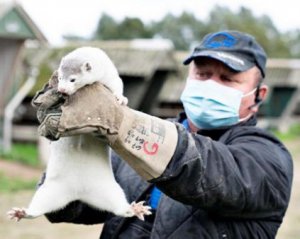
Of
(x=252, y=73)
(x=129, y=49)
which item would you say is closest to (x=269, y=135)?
(x=252, y=73)

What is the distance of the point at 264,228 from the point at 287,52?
5780cm

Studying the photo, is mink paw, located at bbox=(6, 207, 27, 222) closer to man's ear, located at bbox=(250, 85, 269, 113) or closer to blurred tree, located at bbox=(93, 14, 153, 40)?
man's ear, located at bbox=(250, 85, 269, 113)

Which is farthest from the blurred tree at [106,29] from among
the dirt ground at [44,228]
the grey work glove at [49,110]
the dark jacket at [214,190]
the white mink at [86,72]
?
the grey work glove at [49,110]

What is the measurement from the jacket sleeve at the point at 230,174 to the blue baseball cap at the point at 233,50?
0.37m

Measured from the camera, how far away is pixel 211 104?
3.25 meters

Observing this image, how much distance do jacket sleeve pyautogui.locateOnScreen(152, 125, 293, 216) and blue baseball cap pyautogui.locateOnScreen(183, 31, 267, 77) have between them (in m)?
0.37

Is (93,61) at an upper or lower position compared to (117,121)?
upper

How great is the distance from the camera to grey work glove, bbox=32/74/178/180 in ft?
7.29

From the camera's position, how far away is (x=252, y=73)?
327 cm

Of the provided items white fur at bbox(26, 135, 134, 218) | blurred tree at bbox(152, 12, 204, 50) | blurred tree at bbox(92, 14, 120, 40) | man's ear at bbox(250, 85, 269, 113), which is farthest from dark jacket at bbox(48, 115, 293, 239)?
blurred tree at bbox(152, 12, 204, 50)

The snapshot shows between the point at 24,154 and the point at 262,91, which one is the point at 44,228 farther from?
the point at 24,154

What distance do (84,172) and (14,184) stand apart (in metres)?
9.86

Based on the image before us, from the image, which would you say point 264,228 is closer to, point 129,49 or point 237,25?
point 129,49

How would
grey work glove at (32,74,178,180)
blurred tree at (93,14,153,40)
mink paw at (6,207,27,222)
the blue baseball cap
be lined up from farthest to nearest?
blurred tree at (93,14,153,40)
the blue baseball cap
mink paw at (6,207,27,222)
grey work glove at (32,74,178,180)
